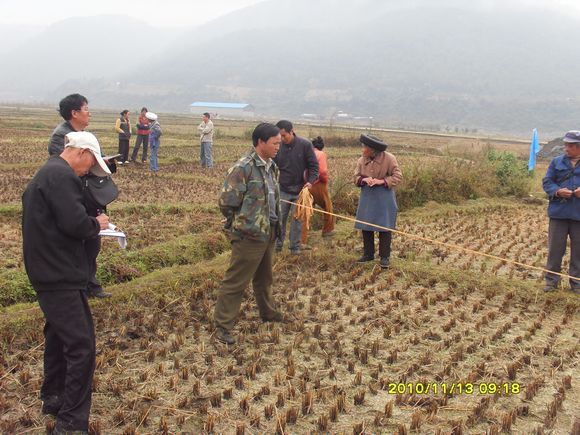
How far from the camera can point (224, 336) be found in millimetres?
4914

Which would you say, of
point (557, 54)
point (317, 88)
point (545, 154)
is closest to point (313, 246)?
point (545, 154)

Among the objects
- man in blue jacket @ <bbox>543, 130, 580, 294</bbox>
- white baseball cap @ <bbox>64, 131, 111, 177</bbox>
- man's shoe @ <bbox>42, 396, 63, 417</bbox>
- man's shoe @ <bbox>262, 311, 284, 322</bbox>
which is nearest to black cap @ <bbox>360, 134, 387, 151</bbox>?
man in blue jacket @ <bbox>543, 130, 580, 294</bbox>

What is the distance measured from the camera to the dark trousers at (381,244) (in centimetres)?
718

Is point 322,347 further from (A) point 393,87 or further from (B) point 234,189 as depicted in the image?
(A) point 393,87

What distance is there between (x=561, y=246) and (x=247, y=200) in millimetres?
4047

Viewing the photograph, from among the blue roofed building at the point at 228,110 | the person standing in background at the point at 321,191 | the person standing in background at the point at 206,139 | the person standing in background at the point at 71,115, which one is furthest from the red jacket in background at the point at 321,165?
the blue roofed building at the point at 228,110

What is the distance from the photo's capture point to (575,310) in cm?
593

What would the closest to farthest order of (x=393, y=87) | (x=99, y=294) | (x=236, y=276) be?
(x=236, y=276) → (x=99, y=294) → (x=393, y=87)

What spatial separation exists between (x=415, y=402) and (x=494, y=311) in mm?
2256

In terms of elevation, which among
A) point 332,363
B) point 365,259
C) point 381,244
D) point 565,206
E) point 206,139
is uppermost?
point 206,139

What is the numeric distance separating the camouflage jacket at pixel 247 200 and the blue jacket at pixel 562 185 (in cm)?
363

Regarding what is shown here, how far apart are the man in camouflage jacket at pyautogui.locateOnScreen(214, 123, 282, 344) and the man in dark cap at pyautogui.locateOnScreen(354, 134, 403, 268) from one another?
2297 millimetres

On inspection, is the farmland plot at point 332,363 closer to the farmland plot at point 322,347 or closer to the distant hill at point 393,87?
the farmland plot at point 322,347
